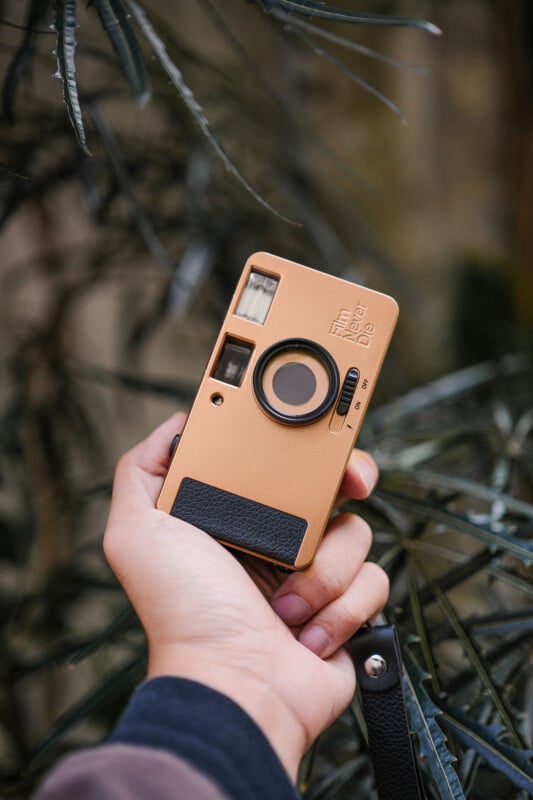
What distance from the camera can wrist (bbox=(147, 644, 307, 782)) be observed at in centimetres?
34

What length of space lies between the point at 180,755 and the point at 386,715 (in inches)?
6.0

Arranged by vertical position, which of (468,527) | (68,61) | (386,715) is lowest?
(386,715)

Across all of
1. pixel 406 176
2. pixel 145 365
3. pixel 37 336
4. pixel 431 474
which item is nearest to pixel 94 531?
pixel 145 365

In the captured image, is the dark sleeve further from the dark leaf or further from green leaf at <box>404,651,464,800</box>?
the dark leaf

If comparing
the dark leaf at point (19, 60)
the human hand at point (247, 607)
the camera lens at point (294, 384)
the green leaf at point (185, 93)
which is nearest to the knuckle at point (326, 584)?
the human hand at point (247, 607)

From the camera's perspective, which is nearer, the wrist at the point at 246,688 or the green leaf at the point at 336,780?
the wrist at the point at 246,688

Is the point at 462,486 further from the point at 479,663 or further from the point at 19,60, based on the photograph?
the point at 19,60

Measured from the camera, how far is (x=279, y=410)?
41 cm

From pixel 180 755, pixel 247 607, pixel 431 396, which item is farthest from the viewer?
pixel 431 396

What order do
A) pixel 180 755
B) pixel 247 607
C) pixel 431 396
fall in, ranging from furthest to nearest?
1. pixel 431 396
2. pixel 247 607
3. pixel 180 755

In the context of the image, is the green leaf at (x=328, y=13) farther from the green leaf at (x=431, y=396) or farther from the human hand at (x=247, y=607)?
the green leaf at (x=431, y=396)

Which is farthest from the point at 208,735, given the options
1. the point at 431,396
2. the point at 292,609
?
the point at 431,396

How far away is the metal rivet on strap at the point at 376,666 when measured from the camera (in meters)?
0.39

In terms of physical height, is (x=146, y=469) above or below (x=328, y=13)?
below
